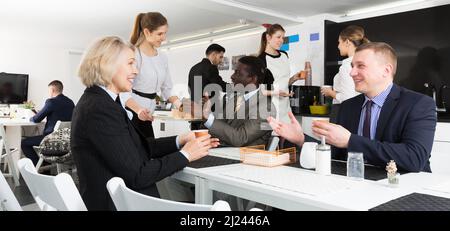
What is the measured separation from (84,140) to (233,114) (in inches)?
41.6

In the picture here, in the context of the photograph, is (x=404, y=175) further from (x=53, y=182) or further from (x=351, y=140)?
(x=53, y=182)

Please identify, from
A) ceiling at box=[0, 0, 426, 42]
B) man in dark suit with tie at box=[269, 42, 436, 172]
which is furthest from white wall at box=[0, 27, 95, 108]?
man in dark suit with tie at box=[269, 42, 436, 172]

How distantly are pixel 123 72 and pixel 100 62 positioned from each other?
0.11 meters

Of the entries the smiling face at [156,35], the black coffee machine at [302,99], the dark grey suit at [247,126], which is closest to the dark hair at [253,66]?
the dark grey suit at [247,126]

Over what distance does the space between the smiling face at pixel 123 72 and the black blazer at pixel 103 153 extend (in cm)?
14

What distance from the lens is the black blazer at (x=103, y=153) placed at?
4.53 feet

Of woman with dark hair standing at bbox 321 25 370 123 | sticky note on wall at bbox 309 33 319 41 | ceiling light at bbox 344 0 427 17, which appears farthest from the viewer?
sticky note on wall at bbox 309 33 319 41

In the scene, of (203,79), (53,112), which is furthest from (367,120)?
(53,112)

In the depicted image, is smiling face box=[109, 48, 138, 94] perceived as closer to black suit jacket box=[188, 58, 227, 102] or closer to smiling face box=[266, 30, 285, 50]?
smiling face box=[266, 30, 285, 50]

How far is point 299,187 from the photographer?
1270 millimetres

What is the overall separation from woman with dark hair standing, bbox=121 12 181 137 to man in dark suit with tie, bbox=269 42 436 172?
104 centimetres

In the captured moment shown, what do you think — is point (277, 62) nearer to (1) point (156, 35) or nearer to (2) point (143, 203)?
(1) point (156, 35)

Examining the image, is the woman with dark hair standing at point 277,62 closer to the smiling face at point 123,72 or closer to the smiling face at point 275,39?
the smiling face at point 275,39

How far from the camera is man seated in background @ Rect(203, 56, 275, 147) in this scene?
2.15 meters
